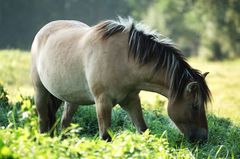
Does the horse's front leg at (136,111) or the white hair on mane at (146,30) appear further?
the horse's front leg at (136,111)

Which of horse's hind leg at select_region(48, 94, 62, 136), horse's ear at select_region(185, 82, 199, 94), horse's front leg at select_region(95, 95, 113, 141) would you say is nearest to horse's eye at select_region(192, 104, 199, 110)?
horse's ear at select_region(185, 82, 199, 94)

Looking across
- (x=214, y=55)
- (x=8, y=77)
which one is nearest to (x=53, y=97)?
(x=8, y=77)

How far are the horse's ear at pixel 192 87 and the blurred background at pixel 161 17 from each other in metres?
29.6

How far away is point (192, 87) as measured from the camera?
5.96 meters

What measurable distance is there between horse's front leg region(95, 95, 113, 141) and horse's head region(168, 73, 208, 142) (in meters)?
0.69

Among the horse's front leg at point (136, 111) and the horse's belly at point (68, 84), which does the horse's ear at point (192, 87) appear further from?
the horse's belly at point (68, 84)

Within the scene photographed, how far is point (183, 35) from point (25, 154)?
6148 cm

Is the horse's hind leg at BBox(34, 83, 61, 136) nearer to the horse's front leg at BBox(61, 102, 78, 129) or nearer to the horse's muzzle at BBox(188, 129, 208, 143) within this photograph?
the horse's front leg at BBox(61, 102, 78, 129)

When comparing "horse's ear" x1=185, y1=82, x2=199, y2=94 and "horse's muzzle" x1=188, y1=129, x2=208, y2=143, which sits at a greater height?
"horse's ear" x1=185, y1=82, x2=199, y2=94

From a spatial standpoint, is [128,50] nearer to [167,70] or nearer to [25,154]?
[167,70]

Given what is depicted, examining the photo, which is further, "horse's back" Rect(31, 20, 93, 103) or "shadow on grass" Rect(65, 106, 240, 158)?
"horse's back" Rect(31, 20, 93, 103)

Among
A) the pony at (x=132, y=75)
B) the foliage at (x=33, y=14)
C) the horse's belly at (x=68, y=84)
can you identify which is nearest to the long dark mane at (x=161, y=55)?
the pony at (x=132, y=75)

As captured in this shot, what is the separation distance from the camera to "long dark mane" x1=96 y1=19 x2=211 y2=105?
19.8 ft

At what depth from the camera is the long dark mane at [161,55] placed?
6.02 meters
